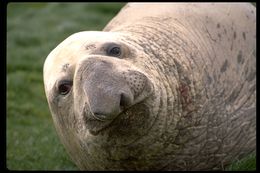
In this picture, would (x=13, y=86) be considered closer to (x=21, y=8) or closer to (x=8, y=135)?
(x=8, y=135)

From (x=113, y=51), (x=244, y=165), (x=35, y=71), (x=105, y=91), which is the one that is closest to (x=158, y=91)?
(x=113, y=51)

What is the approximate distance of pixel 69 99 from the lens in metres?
4.19

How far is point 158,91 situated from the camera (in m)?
4.09

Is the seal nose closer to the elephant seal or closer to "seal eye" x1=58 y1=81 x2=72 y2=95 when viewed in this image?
the elephant seal

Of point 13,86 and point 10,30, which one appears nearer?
point 13,86

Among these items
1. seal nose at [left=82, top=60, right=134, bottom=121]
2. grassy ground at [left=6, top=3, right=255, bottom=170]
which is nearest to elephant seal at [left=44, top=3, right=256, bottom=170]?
seal nose at [left=82, top=60, right=134, bottom=121]

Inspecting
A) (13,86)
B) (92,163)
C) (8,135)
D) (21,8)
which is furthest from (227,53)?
(21,8)

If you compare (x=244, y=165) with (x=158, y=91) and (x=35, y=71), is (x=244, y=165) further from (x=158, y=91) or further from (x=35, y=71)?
(x=35, y=71)

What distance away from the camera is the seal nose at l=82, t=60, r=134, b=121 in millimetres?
3574

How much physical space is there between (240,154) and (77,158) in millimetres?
1436

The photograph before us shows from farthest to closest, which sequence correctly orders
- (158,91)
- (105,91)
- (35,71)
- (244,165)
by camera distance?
(35,71) < (244,165) < (158,91) < (105,91)

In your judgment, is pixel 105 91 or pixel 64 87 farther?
pixel 64 87

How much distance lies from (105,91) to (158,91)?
0.60 metres

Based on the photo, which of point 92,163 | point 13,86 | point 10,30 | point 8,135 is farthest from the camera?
point 10,30
